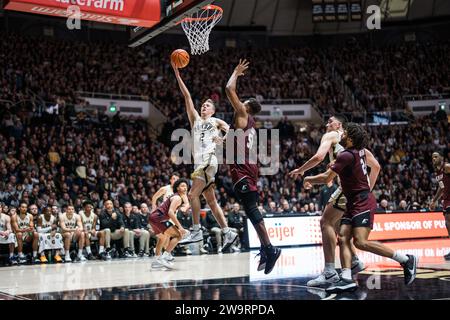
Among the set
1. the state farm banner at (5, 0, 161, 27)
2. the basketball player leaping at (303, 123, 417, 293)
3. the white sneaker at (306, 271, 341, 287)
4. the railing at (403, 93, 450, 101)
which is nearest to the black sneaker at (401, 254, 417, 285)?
the basketball player leaping at (303, 123, 417, 293)

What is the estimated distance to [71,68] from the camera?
22984 millimetres

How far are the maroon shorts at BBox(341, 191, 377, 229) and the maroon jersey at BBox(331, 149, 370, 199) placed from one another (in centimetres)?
6

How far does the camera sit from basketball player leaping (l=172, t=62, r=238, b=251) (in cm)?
747

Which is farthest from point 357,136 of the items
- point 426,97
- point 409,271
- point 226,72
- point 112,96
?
point 426,97

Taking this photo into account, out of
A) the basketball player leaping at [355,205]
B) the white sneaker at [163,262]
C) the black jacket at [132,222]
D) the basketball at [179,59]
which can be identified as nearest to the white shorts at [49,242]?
the black jacket at [132,222]

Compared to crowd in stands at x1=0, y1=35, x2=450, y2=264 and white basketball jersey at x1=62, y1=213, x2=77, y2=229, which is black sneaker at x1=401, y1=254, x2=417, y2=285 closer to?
crowd in stands at x1=0, y1=35, x2=450, y2=264

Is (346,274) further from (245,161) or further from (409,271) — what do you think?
(245,161)

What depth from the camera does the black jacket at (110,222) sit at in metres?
13.6

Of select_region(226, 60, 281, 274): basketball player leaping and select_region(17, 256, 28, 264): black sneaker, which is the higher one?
select_region(226, 60, 281, 274): basketball player leaping

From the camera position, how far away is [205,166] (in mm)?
7535

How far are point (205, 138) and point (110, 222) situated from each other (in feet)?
22.1

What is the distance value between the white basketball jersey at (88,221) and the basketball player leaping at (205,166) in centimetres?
611

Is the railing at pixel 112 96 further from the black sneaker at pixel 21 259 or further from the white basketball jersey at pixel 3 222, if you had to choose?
the black sneaker at pixel 21 259
